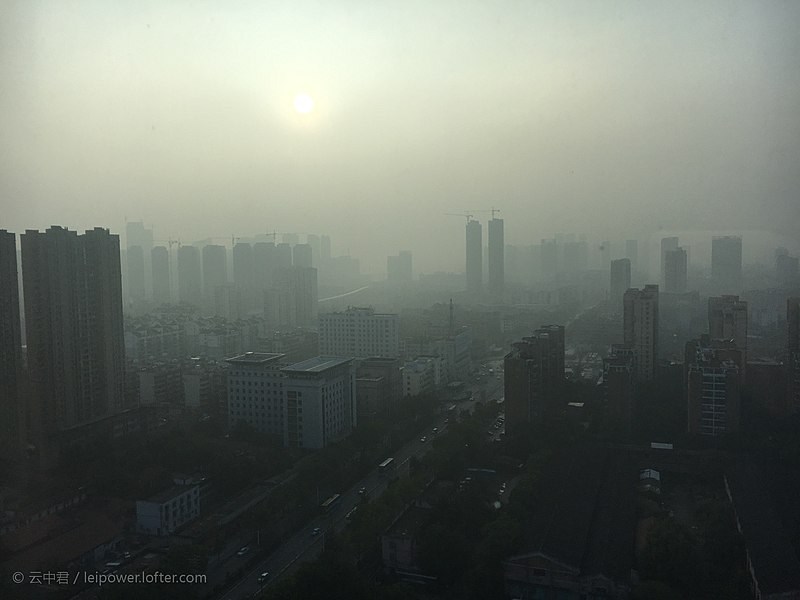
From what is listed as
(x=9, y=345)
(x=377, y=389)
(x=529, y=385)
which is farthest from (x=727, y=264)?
(x=9, y=345)

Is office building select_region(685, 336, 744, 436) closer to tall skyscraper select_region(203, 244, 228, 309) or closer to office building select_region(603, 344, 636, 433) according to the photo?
office building select_region(603, 344, 636, 433)

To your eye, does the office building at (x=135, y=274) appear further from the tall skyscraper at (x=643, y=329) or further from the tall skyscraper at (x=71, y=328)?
the tall skyscraper at (x=643, y=329)

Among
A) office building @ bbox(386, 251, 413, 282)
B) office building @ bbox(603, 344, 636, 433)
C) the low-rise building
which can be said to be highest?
office building @ bbox(386, 251, 413, 282)

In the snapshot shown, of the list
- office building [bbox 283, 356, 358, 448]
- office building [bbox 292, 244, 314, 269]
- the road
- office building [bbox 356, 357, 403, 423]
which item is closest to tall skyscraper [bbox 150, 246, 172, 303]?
office building [bbox 292, 244, 314, 269]

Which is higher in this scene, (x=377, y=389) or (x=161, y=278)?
(x=161, y=278)

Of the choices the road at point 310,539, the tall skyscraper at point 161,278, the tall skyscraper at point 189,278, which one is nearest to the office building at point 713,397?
the road at point 310,539

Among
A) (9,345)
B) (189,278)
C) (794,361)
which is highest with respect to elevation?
(189,278)

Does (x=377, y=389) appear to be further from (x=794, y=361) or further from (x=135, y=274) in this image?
(x=135, y=274)
